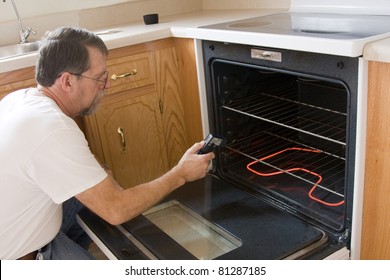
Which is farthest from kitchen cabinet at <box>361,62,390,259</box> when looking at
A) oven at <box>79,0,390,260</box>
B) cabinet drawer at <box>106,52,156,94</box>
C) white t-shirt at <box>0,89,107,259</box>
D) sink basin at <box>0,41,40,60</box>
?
sink basin at <box>0,41,40,60</box>

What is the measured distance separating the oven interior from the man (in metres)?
0.29

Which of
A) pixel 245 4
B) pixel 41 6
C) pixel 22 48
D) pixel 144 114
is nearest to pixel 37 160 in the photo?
pixel 144 114

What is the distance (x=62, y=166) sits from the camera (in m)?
1.03

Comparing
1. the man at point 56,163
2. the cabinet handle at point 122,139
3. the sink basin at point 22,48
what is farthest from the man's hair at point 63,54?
the sink basin at point 22,48

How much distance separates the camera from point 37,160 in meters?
1.04

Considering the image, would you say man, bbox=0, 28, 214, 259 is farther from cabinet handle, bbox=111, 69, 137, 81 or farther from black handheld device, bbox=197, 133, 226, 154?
cabinet handle, bbox=111, 69, 137, 81

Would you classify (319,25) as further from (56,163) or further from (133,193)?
(56,163)

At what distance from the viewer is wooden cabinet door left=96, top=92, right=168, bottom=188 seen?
67.3 inches

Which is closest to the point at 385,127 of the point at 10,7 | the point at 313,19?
the point at 313,19

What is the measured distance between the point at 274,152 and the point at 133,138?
574mm

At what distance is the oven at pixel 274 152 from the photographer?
1106 millimetres

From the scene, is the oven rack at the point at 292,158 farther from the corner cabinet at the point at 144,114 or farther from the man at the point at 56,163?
the man at the point at 56,163

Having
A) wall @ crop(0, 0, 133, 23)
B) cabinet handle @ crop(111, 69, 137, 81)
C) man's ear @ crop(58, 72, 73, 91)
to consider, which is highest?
wall @ crop(0, 0, 133, 23)

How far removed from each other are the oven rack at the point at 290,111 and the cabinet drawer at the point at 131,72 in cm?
37
